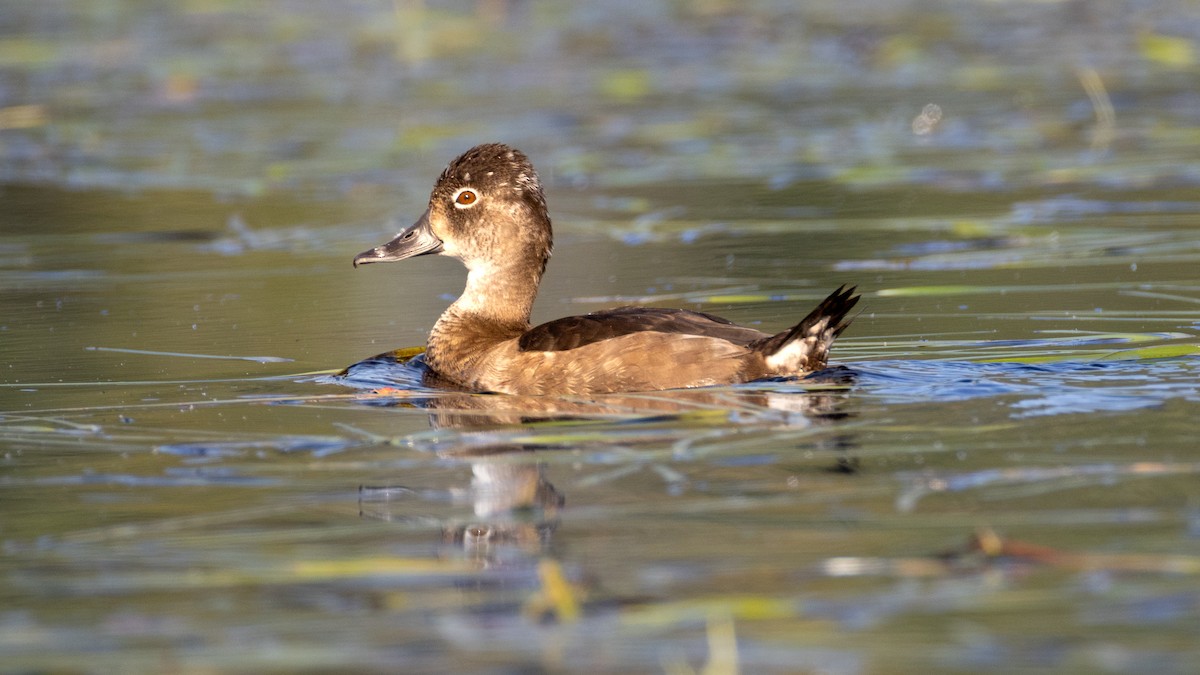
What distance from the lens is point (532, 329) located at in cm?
730

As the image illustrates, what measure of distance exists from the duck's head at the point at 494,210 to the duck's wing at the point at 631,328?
3.44ft

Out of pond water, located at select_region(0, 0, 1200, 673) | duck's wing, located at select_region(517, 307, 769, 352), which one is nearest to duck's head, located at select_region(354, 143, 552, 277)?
pond water, located at select_region(0, 0, 1200, 673)

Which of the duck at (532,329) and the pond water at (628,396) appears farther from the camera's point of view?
the duck at (532,329)

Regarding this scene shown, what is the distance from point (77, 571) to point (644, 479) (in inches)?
65.4

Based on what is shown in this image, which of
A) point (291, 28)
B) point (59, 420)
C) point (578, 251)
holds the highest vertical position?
point (291, 28)

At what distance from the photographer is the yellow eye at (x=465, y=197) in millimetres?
8078

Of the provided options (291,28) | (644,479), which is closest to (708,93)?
(291,28)

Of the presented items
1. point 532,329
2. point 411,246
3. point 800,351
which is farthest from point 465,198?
point 800,351

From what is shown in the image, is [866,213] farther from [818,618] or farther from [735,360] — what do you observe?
[818,618]

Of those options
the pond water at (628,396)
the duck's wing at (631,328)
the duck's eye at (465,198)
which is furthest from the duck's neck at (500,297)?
the duck's wing at (631,328)

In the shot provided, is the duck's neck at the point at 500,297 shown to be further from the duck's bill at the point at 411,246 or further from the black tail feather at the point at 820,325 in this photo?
the black tail feather at the point at 820,325

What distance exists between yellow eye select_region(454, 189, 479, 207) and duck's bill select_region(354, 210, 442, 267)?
218 millimetres

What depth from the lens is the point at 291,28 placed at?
23109mm

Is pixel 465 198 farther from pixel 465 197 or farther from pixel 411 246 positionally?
pixel 411 246
